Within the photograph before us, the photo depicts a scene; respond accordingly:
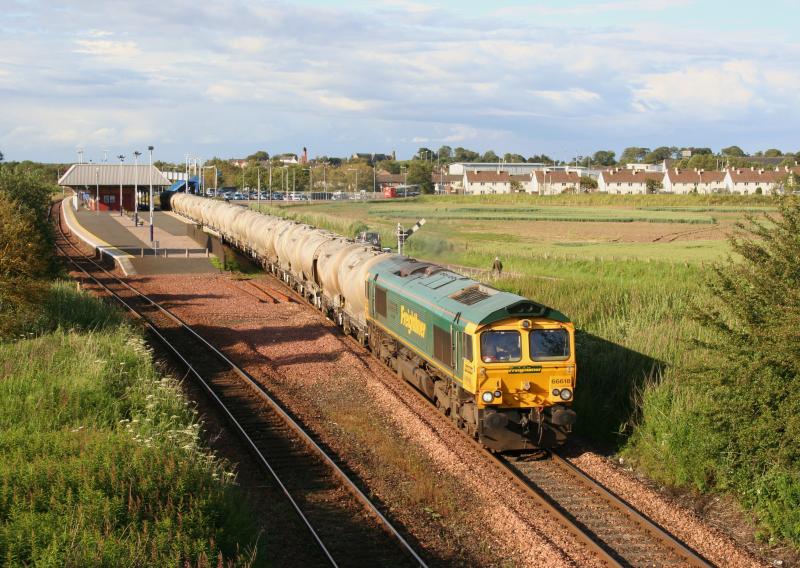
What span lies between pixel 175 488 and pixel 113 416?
191 inches

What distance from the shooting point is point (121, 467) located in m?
11.7

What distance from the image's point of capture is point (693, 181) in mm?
160500

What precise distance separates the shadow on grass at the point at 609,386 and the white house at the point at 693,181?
145 meters

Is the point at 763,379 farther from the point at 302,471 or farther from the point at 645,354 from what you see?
the point at 302,471

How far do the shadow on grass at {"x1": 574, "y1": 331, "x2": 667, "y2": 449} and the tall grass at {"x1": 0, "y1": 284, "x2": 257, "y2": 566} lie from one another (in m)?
8.23

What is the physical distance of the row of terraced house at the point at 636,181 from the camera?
5955 inches

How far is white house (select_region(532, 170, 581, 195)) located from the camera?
6718 inches

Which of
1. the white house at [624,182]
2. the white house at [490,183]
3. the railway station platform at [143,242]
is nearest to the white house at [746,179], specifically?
the white house at [624,182]

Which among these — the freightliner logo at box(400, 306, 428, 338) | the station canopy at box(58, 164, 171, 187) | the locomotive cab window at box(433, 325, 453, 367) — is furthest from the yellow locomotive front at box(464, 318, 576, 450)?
the station canopy at box(58, 164, 171, 187)

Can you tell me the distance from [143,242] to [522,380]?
46.8 m

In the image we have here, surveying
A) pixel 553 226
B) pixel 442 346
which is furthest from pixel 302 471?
pixel 553 226

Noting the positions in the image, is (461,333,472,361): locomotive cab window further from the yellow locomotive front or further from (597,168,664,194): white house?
(597,168,664,194): white house

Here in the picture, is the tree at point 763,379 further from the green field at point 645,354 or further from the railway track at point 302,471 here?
the railway track at point 302,471

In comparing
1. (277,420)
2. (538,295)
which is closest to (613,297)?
(538,295)
